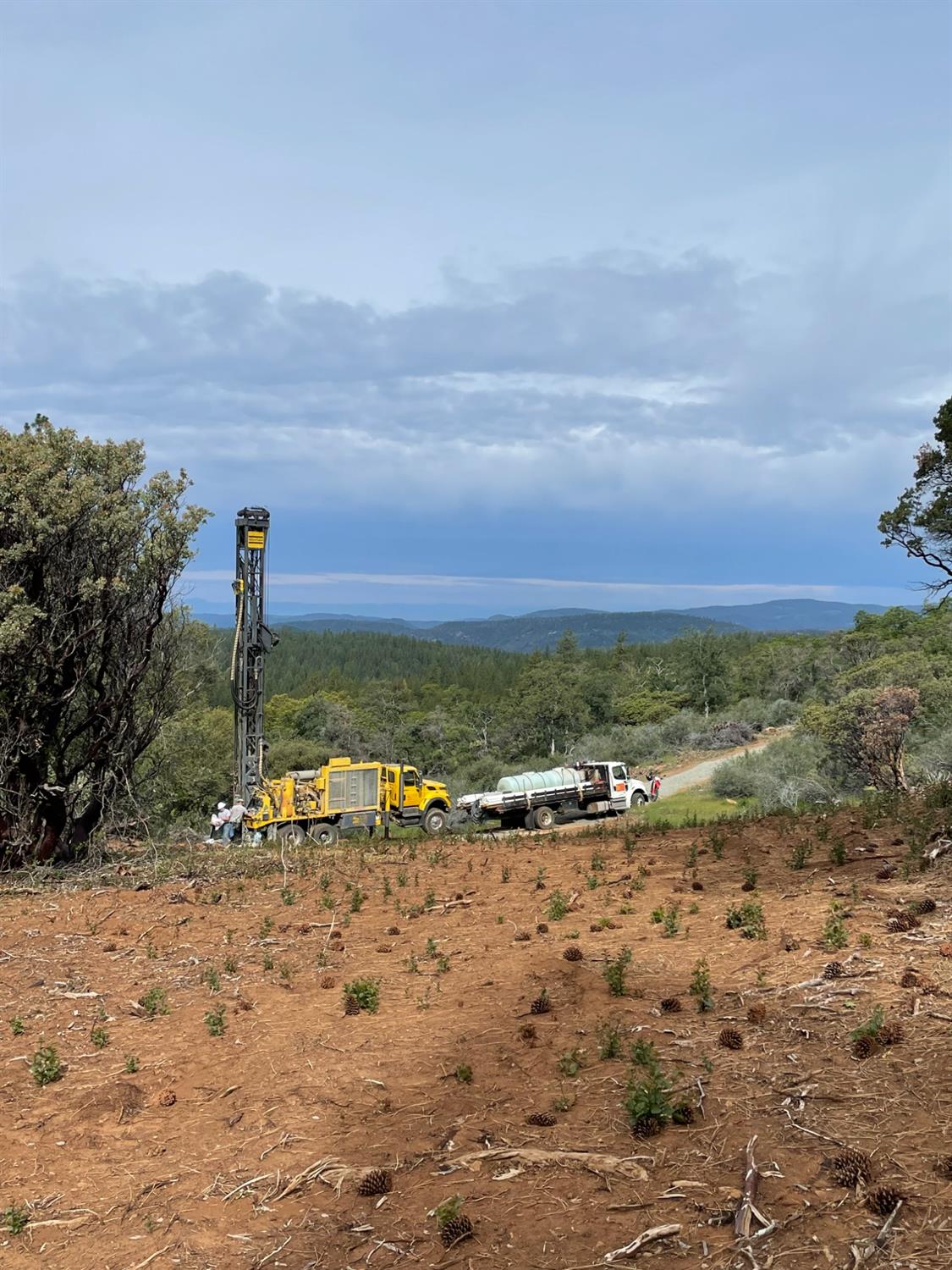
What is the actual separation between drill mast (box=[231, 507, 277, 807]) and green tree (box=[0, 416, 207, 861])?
19.7ft

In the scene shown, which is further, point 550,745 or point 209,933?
point 550,745

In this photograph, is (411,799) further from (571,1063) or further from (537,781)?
(571,1063)

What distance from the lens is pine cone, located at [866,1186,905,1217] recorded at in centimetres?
329

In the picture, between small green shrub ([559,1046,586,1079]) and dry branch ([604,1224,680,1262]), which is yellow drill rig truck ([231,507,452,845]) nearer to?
small green shrub ([559,1046,586,1079])

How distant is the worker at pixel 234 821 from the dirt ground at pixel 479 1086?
42.0ft

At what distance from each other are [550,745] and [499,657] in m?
99.7

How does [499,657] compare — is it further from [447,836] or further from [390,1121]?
[390,1121]

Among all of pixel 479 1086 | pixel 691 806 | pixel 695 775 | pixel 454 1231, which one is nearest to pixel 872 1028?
pixel 479 1086

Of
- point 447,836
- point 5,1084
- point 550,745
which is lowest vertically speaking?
point 550,745

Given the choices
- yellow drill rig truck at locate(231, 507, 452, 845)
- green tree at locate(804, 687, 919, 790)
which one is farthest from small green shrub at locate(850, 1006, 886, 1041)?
green tree at locate(804, 687, 919, 790)

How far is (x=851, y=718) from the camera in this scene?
2606 centimetres

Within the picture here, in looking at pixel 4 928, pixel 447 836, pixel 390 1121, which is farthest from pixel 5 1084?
pixel 447 836

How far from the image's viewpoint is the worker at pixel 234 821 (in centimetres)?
2166

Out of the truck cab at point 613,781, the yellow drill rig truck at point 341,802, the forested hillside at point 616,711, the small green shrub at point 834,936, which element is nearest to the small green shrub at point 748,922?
the small green shrub at point 834,936
